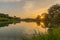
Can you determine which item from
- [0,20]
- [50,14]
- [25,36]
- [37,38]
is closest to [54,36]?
[37,38]

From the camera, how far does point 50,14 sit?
13633 mm

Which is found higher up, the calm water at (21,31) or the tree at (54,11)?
the tree at (54,11)

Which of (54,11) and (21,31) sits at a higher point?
(54,11)

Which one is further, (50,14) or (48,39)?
(50,14)

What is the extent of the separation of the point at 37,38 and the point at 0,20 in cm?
1862

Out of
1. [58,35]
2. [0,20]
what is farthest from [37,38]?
[0,20]

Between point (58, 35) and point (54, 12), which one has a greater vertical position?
point (54, 12)

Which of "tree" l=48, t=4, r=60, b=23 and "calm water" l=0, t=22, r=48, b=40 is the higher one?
"tree" l=48, t=4, r=60, b=23

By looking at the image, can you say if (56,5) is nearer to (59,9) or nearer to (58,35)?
(59,9)

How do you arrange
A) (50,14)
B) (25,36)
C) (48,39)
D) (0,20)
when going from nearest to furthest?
(48,39)
(25,36)
(50,14)
(0,20)

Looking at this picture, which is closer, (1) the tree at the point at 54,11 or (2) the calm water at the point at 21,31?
(2) the calm water at the point at 21,31

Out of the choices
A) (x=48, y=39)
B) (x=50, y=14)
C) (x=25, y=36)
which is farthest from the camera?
(x=50, y=14)

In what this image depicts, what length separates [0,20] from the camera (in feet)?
81.6

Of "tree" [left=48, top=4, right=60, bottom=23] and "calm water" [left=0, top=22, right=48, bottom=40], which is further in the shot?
"tree" [left=48, top=4, right=60, bottom=23]
